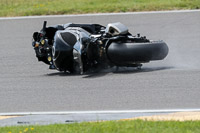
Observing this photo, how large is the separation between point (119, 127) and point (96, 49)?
4058 mm

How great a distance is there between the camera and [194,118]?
768cm

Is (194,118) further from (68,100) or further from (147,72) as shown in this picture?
(147,72)

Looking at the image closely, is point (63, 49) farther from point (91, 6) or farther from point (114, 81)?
point (91, 6)

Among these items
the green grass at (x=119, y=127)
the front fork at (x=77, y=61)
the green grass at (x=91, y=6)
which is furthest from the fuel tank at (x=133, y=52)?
the green grass at (x=91, y=6)

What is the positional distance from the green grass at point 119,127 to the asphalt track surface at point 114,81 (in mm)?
1303

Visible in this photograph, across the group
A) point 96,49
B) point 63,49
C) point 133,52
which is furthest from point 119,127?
point 63,49

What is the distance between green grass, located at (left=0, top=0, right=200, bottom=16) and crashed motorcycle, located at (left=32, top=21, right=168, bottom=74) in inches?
204

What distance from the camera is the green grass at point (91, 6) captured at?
16453 mm

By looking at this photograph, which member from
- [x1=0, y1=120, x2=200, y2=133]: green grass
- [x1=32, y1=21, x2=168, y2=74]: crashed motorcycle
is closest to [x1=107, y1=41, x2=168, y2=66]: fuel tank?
[x1=32, y1=21, x2=168, y2=74]: crashed motorcycle

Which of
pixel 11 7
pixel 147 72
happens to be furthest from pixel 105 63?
pixel 11 7

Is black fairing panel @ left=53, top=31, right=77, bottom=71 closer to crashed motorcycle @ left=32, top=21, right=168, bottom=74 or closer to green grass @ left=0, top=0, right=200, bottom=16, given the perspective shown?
crashed motorcycle @ left=32, top=21, right=168, bottom=74

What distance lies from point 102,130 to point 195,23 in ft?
28.1

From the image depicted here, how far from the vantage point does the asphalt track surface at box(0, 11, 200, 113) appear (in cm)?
898

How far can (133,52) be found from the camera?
1071 cm
